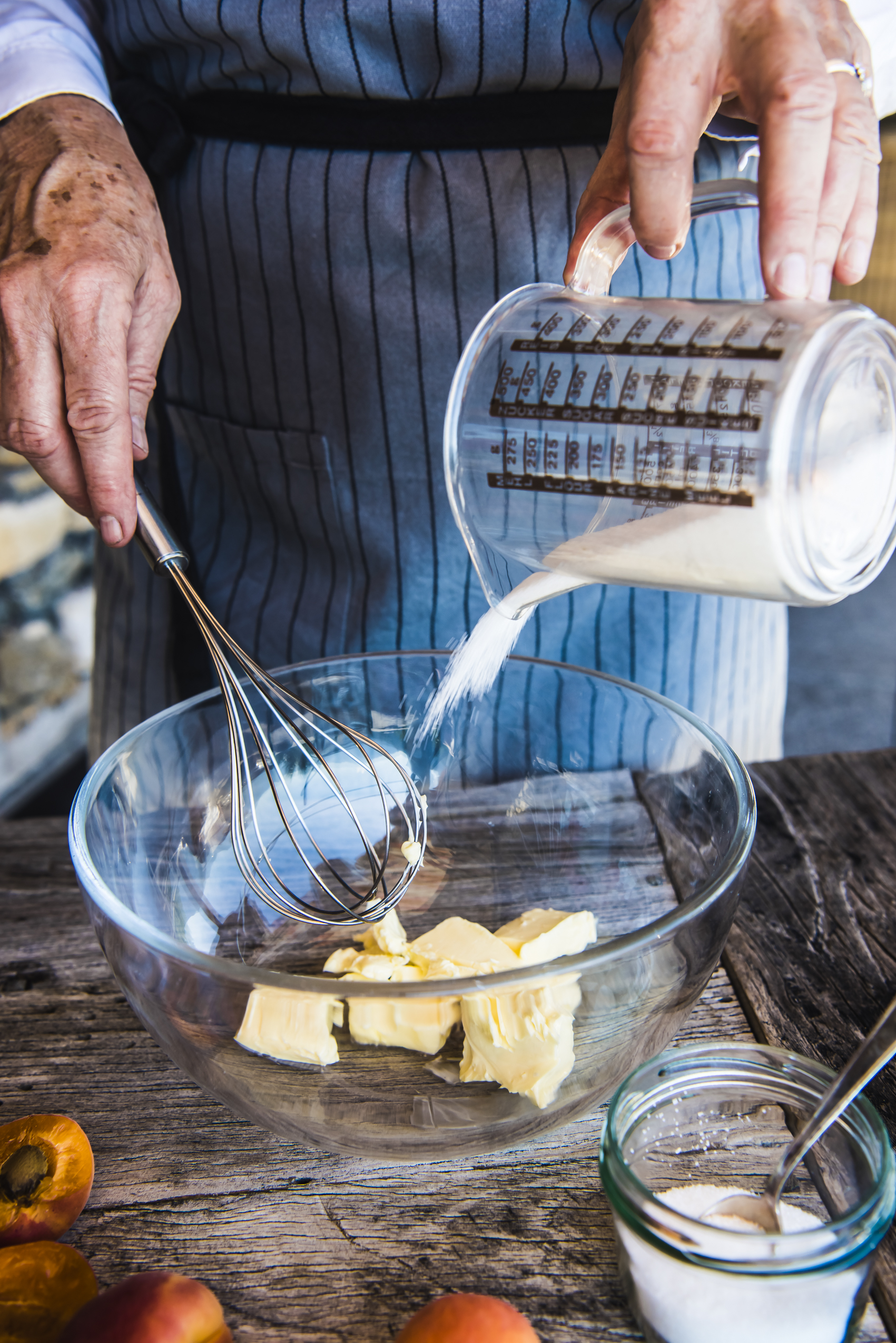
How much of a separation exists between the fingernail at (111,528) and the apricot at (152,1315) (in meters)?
0.37

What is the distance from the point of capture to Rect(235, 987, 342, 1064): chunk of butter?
1.42 feet

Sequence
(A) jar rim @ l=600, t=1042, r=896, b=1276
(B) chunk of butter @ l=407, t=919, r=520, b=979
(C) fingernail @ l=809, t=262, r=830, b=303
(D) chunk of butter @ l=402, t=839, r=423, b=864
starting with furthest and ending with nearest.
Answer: (D) chunk of butter @ l=402, t=839, r=423, b=864 < (B) chunk of butter @ l=407, t=919, r=520, b=979 < (C) fingernail @ l=809, t=262, r=830, b=303 < (A) jar rim @ l=600, t=1042, r=896, b=1276

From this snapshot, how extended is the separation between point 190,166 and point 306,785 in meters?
0.56

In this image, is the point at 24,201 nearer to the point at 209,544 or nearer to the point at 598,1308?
the point at 209,544

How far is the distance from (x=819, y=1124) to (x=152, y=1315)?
26 cm

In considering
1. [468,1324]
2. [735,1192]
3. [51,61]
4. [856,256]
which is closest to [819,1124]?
[735,1192]

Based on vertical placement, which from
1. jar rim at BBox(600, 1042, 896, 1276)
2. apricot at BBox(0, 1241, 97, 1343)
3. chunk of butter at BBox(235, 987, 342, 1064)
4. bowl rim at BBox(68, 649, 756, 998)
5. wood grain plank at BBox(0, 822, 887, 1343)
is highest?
bowl rim at BBox(68, 649, 756, 998)

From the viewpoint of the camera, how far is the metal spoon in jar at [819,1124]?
1.31 ft

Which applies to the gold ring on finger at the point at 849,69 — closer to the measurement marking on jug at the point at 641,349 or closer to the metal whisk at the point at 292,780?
the measurement marking on jug at the point at 641,349

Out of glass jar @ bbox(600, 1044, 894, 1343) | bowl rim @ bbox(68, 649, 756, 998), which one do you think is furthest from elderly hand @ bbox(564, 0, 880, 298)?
glass jar @ bbox(600, 1044, 894, 1343)

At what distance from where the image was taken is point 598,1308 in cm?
42

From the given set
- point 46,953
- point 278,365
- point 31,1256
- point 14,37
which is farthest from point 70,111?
point 31,1256

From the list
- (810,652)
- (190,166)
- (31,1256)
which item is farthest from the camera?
(810,652)

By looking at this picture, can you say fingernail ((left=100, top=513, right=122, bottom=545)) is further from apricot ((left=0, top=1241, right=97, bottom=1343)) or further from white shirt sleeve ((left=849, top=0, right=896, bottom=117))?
white shirt sleeve ((left=849, top=0, right=896, bottom=117))
